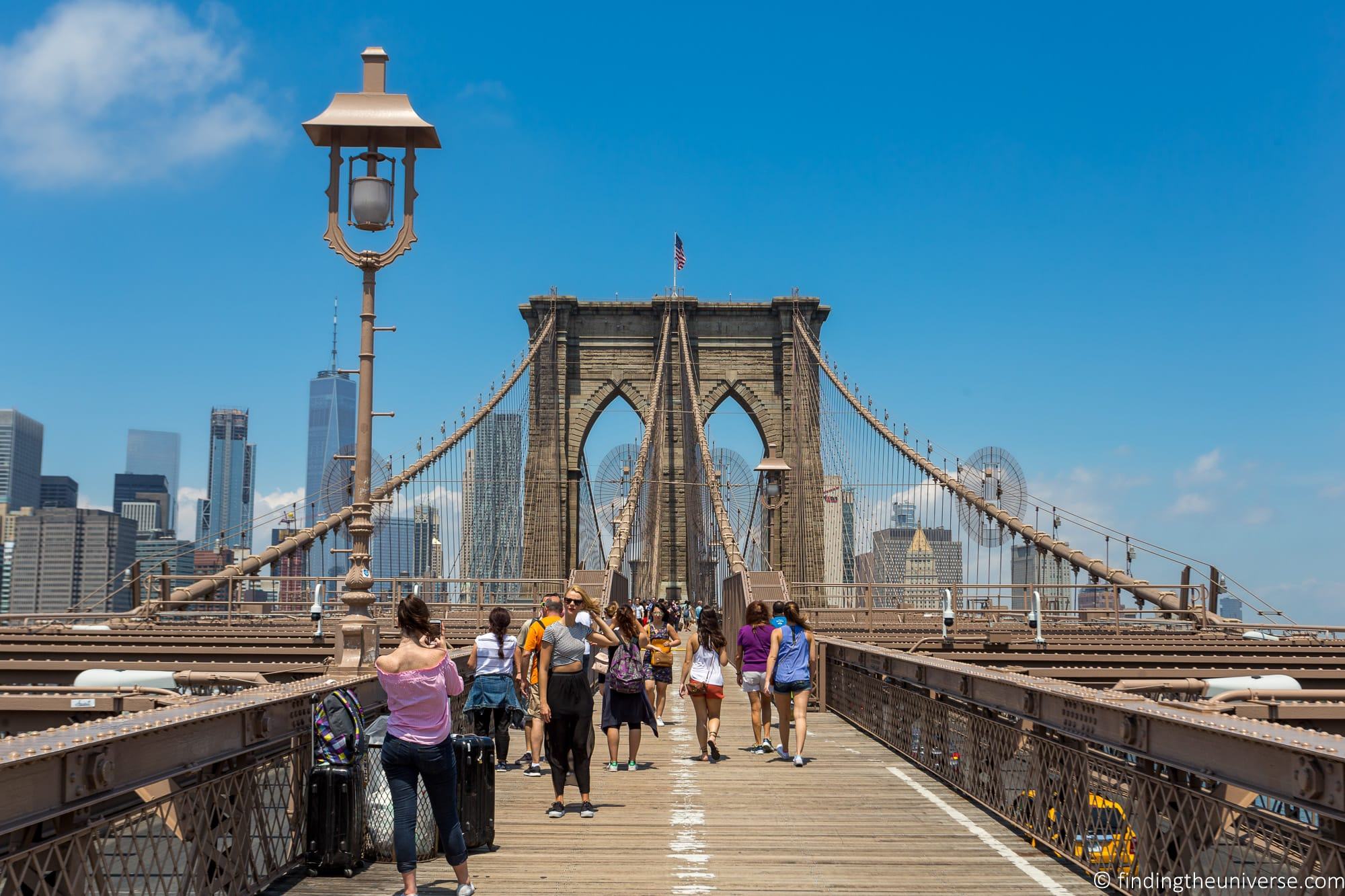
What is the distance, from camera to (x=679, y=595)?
6419cm

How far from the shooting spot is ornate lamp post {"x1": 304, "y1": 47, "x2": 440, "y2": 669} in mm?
8977

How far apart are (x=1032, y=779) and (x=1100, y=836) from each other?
99cm

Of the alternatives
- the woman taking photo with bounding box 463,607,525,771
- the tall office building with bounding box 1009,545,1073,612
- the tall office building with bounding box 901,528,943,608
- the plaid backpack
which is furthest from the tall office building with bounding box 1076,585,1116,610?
the plaid backpack

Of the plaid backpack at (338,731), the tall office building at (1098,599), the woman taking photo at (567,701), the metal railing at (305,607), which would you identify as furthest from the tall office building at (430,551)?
the plaid backpack at (338,731)

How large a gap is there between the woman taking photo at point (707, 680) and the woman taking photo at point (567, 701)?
2304 millimetres

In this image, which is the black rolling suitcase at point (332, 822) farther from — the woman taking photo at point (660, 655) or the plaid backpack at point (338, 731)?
the woman taking photo at point (660, 655)

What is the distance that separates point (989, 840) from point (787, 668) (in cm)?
397

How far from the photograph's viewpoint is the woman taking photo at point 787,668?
437 inches

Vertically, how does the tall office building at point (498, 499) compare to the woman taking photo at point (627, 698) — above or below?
above

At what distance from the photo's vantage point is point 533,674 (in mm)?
11477

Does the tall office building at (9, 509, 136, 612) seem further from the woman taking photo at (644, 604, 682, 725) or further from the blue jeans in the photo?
the blue jeans

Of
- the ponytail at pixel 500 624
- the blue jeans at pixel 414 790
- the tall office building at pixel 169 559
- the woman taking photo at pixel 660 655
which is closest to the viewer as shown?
the blue jeans at pixel 414 790

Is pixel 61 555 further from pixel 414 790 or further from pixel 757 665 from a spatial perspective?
pixel 414 790

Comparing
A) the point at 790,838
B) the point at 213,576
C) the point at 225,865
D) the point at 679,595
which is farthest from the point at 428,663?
the point at 679,595
